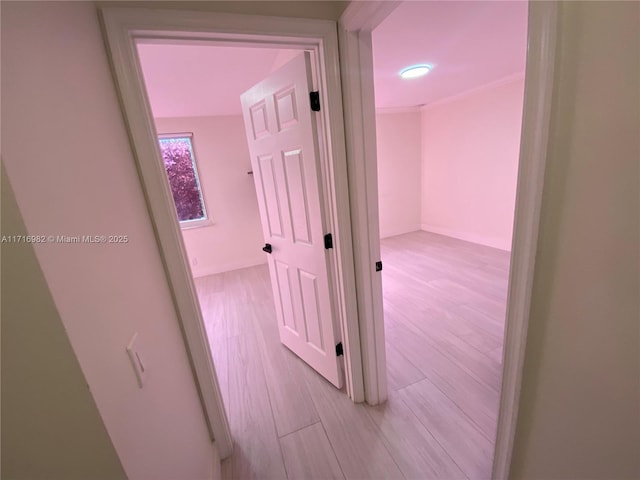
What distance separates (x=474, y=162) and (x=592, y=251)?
13.9 ft

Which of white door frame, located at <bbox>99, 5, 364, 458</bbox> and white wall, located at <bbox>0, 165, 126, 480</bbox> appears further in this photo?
white door frame, located at <bbox>99, 5, 364, 458</bbox>

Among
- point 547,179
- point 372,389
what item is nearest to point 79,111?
point 547,179

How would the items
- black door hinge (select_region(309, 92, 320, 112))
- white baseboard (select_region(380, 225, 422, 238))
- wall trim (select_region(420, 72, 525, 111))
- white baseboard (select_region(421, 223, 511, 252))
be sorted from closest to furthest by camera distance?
black door hinge (select_region(309, 92, 320, 112)) → wall trim (select_region(420, 72, 525, 111)) → white baseboard (select_region(421, 223, 511, 252)) → white baseboard (select_region(380, 225, 422, 238))

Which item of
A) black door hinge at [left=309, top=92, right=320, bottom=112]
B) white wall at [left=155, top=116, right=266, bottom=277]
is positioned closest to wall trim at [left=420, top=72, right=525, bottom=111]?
white wall at [left=155, top=116, right=266, bottom=277]

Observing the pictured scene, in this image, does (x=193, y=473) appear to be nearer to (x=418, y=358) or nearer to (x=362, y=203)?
(x=362, y=203)

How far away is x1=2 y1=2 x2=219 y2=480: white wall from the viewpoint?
0.44 metres

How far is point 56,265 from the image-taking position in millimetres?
450

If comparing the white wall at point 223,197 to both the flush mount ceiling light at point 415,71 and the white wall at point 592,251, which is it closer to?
the flush mount ceiling light at point 415,71

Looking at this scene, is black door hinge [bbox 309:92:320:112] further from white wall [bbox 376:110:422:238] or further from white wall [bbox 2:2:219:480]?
white wall [bbox 376:110:422:238]

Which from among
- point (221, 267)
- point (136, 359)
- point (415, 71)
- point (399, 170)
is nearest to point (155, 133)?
point (136, 359)

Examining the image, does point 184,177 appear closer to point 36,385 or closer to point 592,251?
point 36,385

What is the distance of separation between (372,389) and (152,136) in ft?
5.70

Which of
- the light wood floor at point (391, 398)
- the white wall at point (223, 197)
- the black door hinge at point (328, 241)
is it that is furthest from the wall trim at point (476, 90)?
the black door hinge at point (328, 241)

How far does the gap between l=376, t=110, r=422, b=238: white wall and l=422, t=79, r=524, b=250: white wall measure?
184 millimetres
